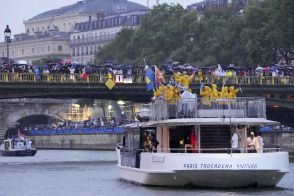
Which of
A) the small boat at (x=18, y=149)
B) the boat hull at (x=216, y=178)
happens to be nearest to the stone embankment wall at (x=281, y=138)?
the small boat at (x=18, y=149)

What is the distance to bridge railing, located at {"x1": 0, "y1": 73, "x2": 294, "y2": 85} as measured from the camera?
86.5 meters

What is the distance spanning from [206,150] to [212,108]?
1775 mm

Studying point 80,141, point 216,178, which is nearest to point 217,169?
point 216,178

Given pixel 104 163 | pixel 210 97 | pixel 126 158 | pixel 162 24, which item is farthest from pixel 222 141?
pixel 162 24

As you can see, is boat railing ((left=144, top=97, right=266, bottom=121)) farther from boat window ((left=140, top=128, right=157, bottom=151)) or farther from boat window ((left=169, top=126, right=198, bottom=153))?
boat window ((left=140, top=128, right=157, bottom=151))

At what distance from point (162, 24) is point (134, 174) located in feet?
336

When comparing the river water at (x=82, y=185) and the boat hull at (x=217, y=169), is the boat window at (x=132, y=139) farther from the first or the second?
the boat hull at (x=217, y=169)

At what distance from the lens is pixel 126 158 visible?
6116cm

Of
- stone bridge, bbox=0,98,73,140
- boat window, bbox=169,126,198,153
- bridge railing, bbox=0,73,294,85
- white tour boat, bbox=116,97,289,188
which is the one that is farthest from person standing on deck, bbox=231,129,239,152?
stone bridge, bbox=0,98,73,140

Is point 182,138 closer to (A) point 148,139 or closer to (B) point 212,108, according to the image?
(B) point 212,108

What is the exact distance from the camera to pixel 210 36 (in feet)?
481

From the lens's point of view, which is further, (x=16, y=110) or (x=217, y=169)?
(x=16, y=110)

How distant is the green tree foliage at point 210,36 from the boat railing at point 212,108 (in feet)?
207

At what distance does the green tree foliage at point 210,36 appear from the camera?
405 ft
